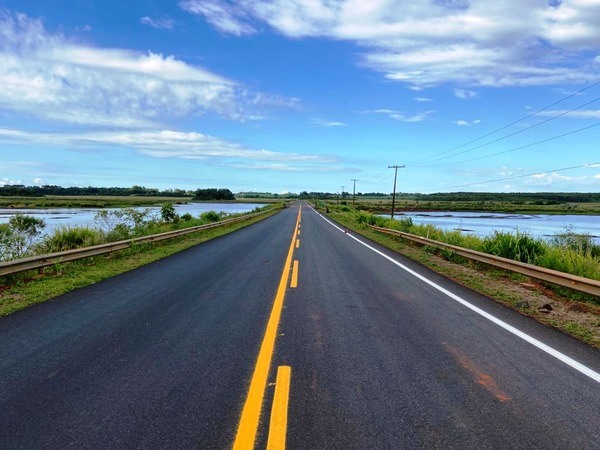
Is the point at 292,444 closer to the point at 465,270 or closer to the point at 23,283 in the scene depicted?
the point at 23,283

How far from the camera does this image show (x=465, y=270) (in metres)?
12.1

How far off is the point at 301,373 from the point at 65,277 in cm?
820

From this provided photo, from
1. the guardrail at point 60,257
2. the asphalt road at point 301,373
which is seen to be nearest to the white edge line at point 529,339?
the asphalt road at point 301,373

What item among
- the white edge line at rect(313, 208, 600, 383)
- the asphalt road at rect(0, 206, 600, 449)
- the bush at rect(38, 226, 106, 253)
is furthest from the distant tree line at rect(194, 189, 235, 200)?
the white edge line at rect(313, 208, 600, 383)

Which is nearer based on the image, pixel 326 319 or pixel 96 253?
pixel 326 319

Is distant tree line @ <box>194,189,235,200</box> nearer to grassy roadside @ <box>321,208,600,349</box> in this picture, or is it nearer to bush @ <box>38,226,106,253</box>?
bush @ <box>38,226,106,253</box>

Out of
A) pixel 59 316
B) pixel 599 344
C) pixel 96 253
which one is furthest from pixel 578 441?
pixel 96 253

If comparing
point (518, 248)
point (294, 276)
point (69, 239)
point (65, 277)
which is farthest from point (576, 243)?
point (69, 239)

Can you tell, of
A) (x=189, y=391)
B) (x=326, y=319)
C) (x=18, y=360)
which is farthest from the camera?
(x=326, y=319)

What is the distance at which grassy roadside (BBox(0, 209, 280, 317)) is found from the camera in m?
7.86

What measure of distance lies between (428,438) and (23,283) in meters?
9.62

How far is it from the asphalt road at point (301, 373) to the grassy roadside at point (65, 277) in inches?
24.1

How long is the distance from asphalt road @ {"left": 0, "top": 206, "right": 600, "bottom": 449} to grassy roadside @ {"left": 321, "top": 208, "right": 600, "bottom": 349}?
45 cm

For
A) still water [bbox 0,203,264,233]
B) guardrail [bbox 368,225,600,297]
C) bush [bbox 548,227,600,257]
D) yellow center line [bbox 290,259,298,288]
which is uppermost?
bush [bbox 548,227,600,257]
